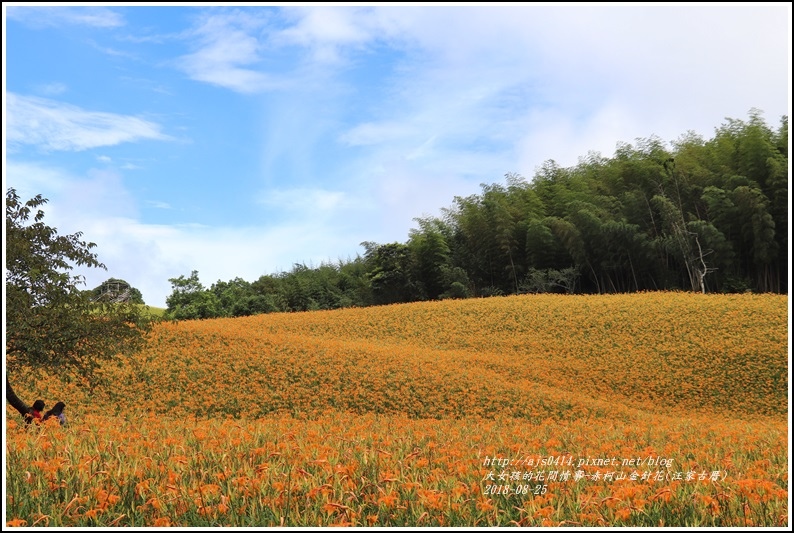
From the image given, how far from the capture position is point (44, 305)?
35.1 ft

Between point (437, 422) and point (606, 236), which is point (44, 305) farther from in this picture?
point (606, 236)

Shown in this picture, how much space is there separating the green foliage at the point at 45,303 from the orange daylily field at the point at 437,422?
3.96 ft

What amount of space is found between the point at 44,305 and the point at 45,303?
38 mm

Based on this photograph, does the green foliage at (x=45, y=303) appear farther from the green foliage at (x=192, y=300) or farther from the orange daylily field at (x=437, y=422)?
the green foliage at (x=192, y=300)

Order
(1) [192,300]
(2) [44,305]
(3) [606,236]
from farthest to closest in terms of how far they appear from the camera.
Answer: (1) [192,300]
(3) [606,236]
(2) [44,305]

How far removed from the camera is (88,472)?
4.45m

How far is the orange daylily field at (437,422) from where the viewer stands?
3.90 metres

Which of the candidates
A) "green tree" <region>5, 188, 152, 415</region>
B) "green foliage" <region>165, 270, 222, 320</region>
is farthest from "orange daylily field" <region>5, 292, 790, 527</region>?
"green foliage" <region>165, 270, 222, 320</region>

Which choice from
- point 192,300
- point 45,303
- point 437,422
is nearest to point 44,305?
point 45,303

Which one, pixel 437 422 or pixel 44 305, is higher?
pixel 44 305

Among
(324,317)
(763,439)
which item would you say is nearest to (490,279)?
(324,317)

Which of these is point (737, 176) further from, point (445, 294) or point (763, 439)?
point (763, 439)

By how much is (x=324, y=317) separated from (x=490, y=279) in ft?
59.1

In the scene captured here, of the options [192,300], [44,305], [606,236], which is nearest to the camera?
[44,305]
